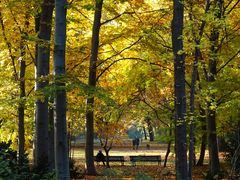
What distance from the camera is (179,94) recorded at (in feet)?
39.2

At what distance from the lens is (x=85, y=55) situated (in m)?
22.0

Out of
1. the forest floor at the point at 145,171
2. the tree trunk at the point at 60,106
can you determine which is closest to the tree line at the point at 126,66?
the tree trunk at the point at 60,106

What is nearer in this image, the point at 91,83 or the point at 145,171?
the point at 91,83

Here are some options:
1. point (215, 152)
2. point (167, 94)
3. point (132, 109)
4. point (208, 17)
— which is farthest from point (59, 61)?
point (132, 109)

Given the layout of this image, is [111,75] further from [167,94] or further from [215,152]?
[215,152]

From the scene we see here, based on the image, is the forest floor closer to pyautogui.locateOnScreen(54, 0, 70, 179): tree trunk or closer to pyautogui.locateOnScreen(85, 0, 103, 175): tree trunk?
pyautogui.locateOnScreen(54, 0, 70, 179): tree trunk

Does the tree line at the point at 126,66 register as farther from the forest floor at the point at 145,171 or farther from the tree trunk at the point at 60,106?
the forest floor at the point at 145,171

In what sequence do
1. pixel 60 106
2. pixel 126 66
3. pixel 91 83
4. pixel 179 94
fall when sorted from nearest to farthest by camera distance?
pixel 60 106 < pixel 179 94 < pixel 91 83 < pixel 126 66

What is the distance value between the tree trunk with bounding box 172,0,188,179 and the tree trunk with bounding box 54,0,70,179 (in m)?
4.20

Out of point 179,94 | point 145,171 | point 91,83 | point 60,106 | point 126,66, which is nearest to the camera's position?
point 60,106

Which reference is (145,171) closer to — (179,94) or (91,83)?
(91,83)

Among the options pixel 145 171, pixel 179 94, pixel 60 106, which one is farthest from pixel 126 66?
pixel 60 106

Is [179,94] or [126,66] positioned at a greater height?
[126,66]

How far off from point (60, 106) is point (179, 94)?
4.43 meters
